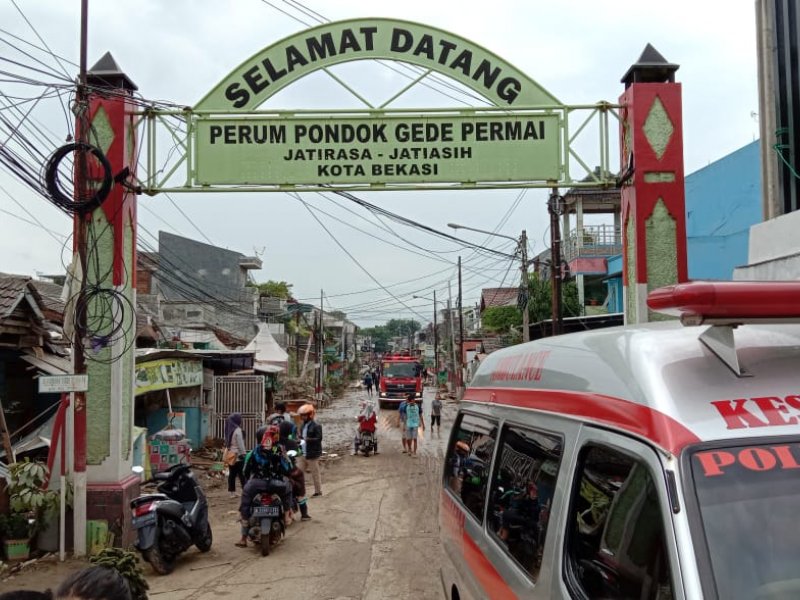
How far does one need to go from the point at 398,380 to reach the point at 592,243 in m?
→ 12.5

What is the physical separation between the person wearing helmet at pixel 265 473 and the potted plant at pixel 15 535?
2.37 m

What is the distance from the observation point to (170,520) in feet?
25.3

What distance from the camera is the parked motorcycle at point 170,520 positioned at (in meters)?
7.50

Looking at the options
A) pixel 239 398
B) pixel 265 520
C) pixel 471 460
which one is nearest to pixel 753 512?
pixel 471 460

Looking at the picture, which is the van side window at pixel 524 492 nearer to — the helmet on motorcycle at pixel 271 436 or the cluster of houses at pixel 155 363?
the helmet on motorcycle at pixel 271 436

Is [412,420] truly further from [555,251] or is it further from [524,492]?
[524,492]

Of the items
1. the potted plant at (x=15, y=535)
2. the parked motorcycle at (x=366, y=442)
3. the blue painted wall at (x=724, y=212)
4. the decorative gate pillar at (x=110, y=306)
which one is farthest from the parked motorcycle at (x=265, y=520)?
the blue painted wall at (x=724, y=212)

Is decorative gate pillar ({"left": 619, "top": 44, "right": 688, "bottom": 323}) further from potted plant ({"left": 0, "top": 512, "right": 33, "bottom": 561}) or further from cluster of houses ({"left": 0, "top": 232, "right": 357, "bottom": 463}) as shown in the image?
potted plant ({"left": 0, "top": 512, "right": 33, "bottom": 561})

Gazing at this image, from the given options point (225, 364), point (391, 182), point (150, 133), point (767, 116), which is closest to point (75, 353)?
point (150, 133)

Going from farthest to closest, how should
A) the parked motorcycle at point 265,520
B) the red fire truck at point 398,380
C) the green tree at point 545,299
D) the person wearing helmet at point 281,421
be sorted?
the red fire truck at point 398,380
the green tree at point 545,299
the person wearing helmet at point 281,421
the parked motorcycle at point 265,520

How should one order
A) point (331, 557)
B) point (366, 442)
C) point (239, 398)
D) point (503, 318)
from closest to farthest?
point (331, 557), point (366, 442), point (239, 398), point (503, 318)

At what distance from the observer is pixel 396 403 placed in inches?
1492

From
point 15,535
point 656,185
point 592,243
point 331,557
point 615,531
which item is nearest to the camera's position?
point 615,531

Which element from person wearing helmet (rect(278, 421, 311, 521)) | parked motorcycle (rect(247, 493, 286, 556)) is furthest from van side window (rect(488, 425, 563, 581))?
person wearing helmet (rect(278, 421, 311, 521))
